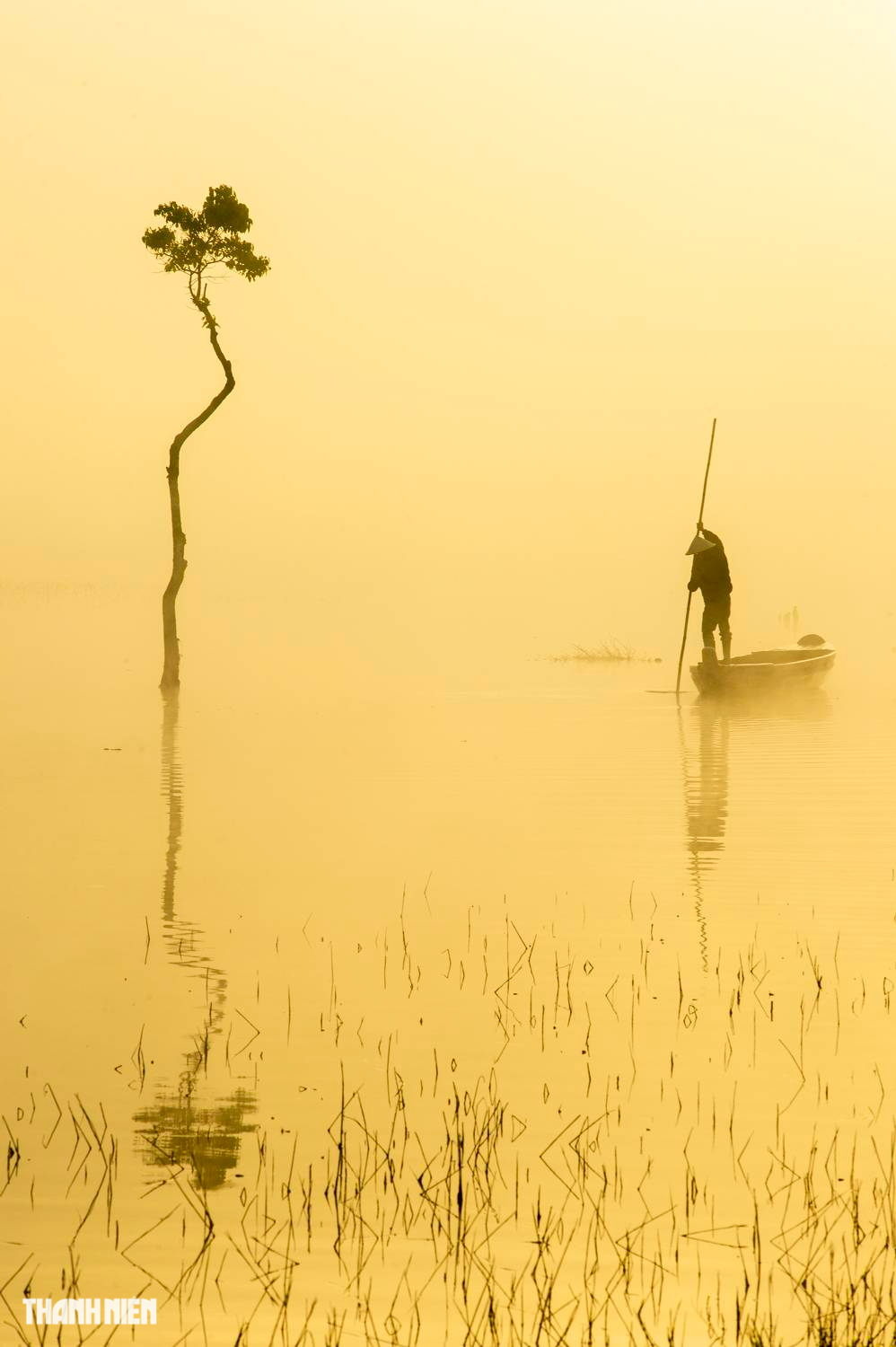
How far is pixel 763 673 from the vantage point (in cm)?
3186

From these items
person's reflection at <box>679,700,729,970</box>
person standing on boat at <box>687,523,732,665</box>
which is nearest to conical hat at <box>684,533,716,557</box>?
person standing on boat at <box>687,523,732,665</box>

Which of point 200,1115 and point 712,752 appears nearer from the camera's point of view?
point 200,1115

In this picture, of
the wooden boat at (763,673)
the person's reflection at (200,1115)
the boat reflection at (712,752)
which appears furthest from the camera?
the wooden boat at (763,673)

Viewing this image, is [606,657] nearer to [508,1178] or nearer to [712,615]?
[712,615]

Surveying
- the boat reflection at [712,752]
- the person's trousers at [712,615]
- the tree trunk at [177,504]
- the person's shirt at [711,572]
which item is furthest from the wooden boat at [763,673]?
the tree trunk at [177,504]

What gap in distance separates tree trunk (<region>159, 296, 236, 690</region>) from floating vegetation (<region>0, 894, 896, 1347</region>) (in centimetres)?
A: 2424

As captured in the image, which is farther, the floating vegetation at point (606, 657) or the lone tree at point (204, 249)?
the floating vegetation at point (606, 657)

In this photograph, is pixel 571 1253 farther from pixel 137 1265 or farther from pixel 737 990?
pixel 737 990

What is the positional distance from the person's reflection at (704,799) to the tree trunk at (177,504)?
35.0 feet

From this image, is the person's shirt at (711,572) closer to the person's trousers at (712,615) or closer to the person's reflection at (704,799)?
the person's trousers at (712,615)

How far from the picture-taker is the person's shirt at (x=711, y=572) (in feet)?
106

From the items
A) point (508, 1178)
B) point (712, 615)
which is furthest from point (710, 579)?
point (508, 1178)

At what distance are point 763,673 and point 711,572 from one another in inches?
82.6

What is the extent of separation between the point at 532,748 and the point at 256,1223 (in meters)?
18.4
